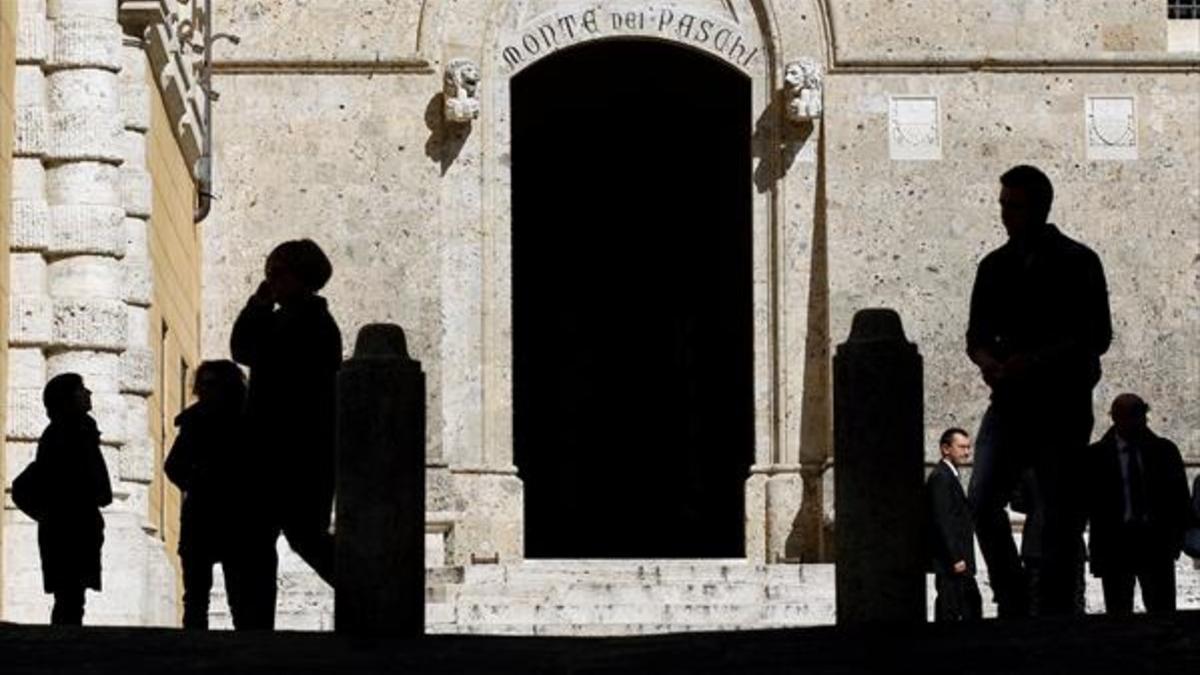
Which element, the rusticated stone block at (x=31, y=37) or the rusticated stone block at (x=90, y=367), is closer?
the rusticated stone block at (x=31, y=37)

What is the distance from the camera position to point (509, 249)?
31.4 meters

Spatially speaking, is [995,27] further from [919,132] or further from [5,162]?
[5,162]

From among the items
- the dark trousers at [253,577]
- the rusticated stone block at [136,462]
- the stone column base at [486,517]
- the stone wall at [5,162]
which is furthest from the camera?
the stone column base at [486,517]

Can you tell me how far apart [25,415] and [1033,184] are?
9117mm

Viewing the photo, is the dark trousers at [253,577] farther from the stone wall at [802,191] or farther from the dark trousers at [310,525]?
the stone wall at [802,191]

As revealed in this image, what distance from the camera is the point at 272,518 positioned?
16391 mm

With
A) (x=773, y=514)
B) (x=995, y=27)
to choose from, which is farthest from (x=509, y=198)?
(x=995, y=27)

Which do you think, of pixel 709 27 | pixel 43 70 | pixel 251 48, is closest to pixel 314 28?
pixel 251 48

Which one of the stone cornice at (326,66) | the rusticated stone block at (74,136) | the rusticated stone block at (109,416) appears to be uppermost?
the stone cornice at (326,66)

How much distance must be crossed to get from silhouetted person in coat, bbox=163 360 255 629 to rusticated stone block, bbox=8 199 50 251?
5775 millimetres

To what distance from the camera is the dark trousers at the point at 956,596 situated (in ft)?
62.8

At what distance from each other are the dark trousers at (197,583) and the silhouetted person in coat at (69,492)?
120 centimetres

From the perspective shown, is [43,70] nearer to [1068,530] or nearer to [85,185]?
[85,185]

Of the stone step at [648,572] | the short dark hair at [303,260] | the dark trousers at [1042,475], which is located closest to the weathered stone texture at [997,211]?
the stone step at [648,572]
